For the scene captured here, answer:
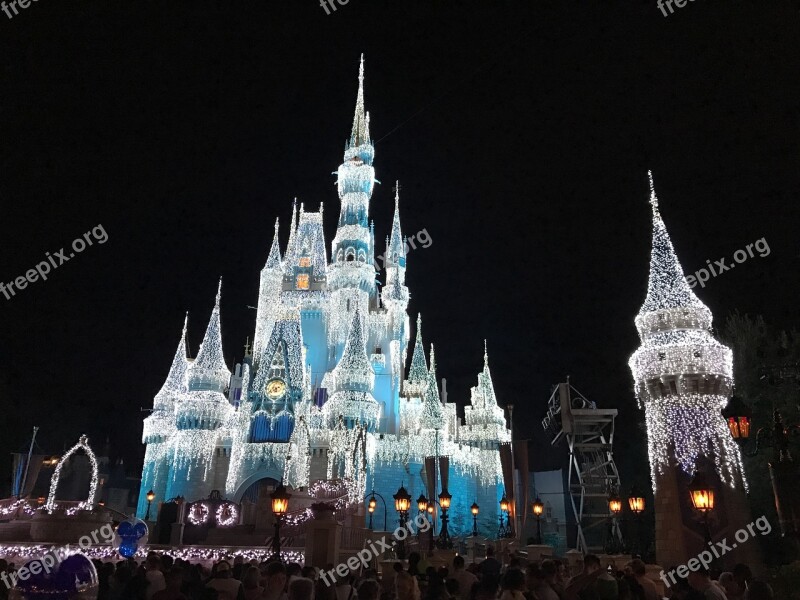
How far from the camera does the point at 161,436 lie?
42000mm

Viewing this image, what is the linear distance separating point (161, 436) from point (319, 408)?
11.0 meters

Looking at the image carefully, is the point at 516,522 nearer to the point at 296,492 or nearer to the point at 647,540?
the point at 647,540

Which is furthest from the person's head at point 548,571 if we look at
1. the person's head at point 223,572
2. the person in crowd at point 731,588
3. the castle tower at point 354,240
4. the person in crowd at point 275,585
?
the castle tower at point 354,240

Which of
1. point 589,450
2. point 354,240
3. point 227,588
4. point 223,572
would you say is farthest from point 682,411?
point 354,240

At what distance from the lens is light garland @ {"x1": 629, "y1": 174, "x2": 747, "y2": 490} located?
66.7 ft

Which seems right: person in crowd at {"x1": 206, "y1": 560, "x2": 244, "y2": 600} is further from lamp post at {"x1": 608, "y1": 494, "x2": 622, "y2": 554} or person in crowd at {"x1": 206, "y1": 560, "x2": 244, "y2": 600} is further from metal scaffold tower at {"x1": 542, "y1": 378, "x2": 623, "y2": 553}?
metal scaffold tower at {"x1": 542, "y1": 378, "x2": 623, "y2": 553}

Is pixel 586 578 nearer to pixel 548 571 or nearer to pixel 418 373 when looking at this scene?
pixel 548 571

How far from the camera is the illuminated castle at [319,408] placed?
38344 millimetres

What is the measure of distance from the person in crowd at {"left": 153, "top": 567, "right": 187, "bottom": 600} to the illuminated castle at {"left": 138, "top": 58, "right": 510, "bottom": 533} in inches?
1046

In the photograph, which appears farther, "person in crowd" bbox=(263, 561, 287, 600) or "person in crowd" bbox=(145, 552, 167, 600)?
"person in crowd" bbox=(145, 552, 167, 600)

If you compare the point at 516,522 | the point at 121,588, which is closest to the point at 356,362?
the point at 516,522

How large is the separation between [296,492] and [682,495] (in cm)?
1833

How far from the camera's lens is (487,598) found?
5848mm

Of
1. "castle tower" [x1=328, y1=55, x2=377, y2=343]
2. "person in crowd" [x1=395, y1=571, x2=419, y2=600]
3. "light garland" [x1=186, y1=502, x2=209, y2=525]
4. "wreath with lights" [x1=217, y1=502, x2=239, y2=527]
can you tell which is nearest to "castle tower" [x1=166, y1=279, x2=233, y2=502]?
"light garland" [x1=186, y1=502, x2=209, y2=525]
